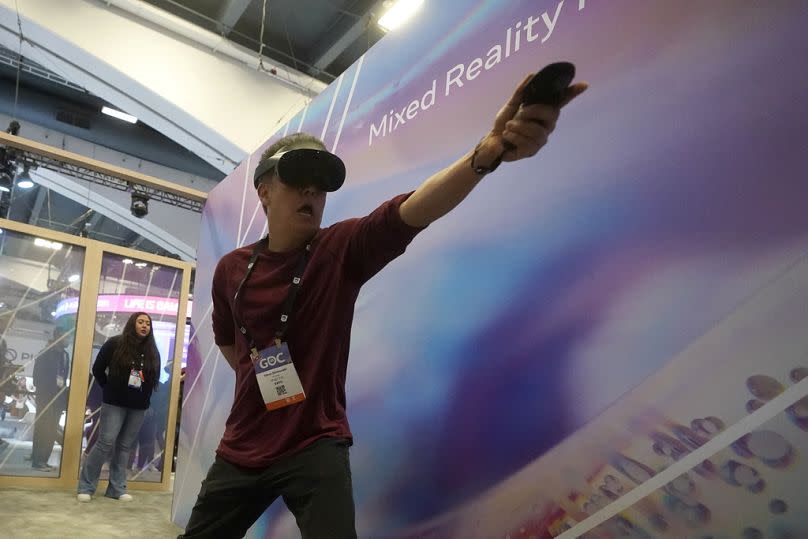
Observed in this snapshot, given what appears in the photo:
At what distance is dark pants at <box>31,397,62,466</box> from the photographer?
14.1ft

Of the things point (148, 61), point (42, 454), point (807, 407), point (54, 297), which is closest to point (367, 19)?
point (148, 61)

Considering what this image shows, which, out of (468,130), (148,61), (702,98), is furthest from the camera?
(148,61)

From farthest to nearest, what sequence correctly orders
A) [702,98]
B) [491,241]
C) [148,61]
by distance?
[148,61]
[491,241]
[702,98]

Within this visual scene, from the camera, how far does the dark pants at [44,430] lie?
4285mm

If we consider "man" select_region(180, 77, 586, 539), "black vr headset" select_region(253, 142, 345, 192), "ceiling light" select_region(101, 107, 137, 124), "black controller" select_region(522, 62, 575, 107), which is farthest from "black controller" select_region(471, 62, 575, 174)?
"ceiling light" select_region(101, 107, 137, 124)

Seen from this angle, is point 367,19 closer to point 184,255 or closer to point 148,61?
point 148,61

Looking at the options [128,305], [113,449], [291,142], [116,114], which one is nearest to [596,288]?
[291,142]

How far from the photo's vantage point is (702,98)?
1163 millimetres

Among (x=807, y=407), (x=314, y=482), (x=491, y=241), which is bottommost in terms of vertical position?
(x=314, y=482)

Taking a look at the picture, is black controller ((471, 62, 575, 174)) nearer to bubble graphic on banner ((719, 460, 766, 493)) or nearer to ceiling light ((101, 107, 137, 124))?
bubble graphic on banner ((719, 460, 766, 493))

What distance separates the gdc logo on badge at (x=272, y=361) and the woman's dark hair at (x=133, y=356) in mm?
3216

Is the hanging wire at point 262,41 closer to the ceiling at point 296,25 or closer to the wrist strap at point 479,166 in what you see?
the ceiling at point 296,25

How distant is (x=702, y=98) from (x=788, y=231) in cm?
32

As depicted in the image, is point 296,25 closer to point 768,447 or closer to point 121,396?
point 121,396
